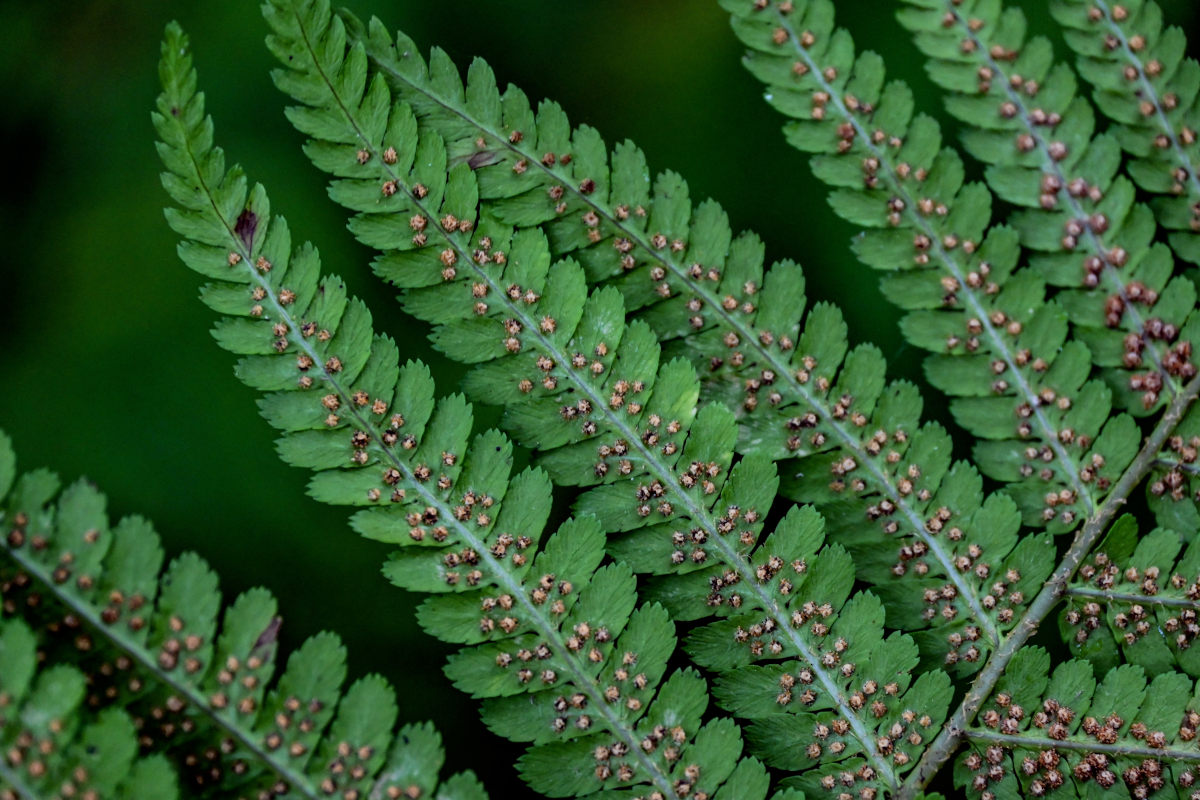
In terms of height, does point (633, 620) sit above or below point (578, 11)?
below

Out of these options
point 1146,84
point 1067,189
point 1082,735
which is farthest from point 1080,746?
point 1146,84

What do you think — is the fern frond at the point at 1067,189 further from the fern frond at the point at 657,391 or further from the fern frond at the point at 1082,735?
the fern frond at the point at 1082,735

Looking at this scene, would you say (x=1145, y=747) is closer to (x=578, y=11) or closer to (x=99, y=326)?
(x=578, y=11)

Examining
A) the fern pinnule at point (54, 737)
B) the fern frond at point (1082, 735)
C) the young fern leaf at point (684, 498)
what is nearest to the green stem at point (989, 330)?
the fern frond at point (1082, 735)

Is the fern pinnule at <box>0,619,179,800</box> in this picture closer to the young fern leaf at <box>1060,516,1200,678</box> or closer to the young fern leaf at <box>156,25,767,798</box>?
the young fern leaf at <box>156,25,767,798</box>

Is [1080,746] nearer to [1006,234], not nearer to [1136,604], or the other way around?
[1136,604]

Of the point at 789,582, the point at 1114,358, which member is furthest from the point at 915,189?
the point at 789,582
